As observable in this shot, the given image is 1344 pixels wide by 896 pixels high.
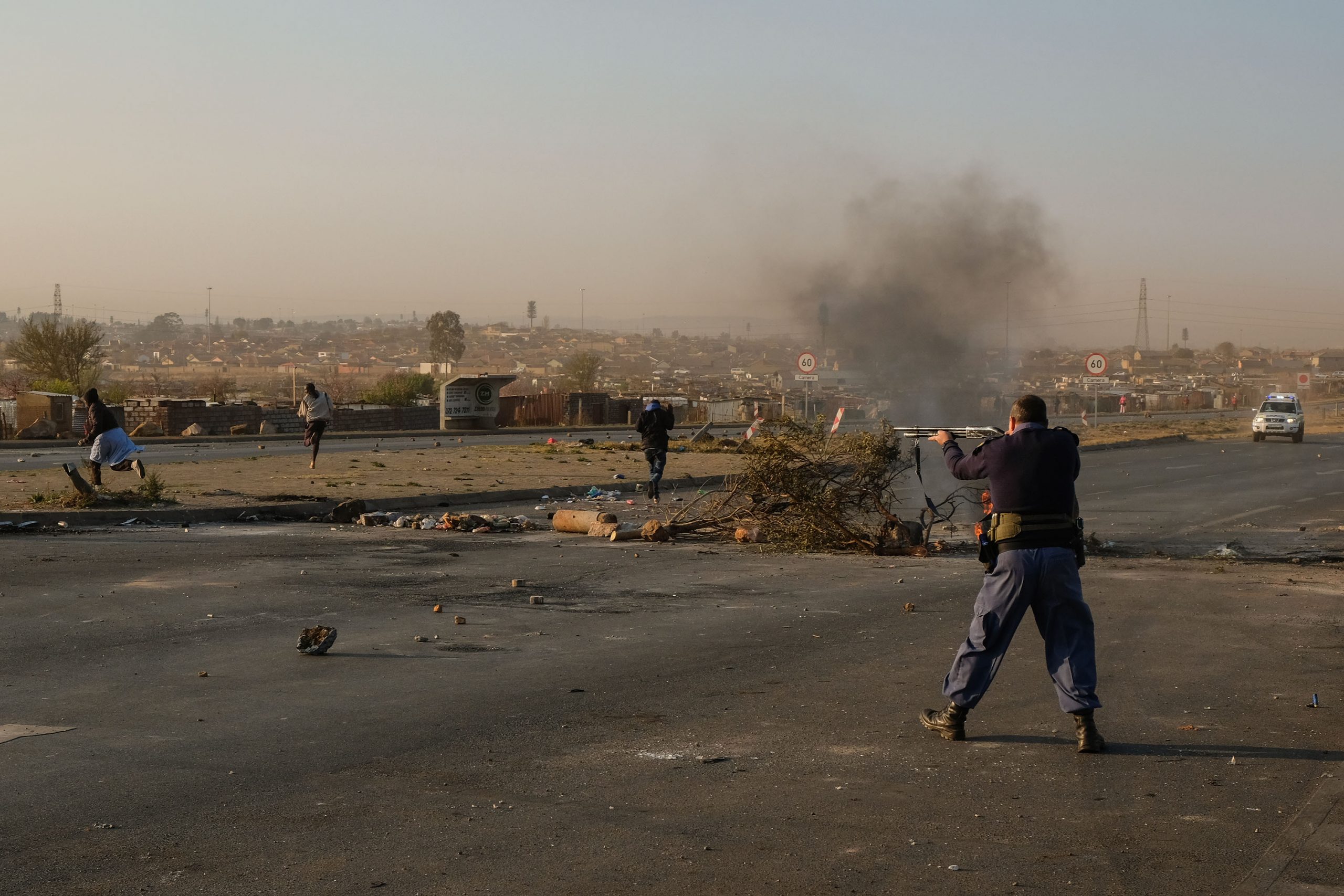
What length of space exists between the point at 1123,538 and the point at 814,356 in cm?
2423

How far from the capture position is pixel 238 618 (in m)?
10.1

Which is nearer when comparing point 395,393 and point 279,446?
point 279,446

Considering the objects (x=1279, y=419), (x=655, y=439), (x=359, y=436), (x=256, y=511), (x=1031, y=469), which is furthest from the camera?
(x=1279, y=419)

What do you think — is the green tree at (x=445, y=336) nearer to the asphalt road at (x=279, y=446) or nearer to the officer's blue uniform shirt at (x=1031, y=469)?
the asphalt road at (x=279, y=446)

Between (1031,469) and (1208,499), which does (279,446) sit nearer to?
(1208,499)

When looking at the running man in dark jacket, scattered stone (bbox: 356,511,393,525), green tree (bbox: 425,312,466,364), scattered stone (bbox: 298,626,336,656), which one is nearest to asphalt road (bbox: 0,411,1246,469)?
the running man in dark jacket

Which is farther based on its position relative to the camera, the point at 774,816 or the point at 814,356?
the point at 814,356

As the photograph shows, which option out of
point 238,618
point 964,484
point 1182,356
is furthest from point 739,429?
point 1182,356

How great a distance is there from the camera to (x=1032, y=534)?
21.2 feet

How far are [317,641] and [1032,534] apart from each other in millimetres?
4697

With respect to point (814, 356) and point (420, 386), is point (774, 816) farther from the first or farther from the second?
point (420, 386)

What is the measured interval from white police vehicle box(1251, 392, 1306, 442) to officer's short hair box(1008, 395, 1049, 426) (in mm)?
39633

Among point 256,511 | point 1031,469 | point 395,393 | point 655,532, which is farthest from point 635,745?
point 395,393

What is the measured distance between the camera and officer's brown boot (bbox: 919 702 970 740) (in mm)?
6504
